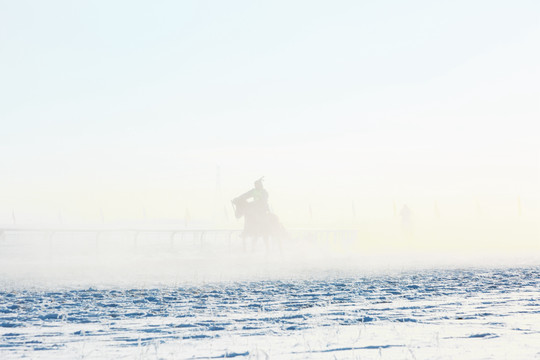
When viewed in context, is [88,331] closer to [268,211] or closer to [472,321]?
[472,321]

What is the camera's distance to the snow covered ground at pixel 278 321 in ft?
16.1

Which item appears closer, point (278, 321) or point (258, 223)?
point (278, 321)

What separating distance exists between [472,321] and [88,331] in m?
3.74

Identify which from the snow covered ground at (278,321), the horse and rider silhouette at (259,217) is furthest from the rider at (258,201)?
the snow covered ground at (278,321)

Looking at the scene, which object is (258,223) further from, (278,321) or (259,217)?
(278,321)

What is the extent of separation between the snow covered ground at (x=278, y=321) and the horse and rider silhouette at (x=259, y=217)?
13.2 m

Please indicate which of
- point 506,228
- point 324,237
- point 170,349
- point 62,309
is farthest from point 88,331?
point 506,228

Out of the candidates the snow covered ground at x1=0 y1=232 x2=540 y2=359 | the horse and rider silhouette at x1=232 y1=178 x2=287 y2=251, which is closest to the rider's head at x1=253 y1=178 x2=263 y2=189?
the horse and rider silhouette at x1=232 y1=178 x2=287 y2=251

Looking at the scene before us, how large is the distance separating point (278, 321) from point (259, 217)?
1796 cm

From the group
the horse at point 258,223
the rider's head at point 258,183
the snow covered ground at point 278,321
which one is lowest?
the snow covered ground at point 278,321

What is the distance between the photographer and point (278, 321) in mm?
6516

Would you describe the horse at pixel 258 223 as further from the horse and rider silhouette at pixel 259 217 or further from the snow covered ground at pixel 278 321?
the snow covered ground at pixel 278 321

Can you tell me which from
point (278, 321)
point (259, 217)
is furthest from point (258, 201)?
point (278, 321)

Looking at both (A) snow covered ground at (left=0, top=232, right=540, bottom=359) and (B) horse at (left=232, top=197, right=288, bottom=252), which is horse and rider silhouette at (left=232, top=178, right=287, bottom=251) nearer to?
(B) horse at (left=232, top=197, right=288, bottom=252)
